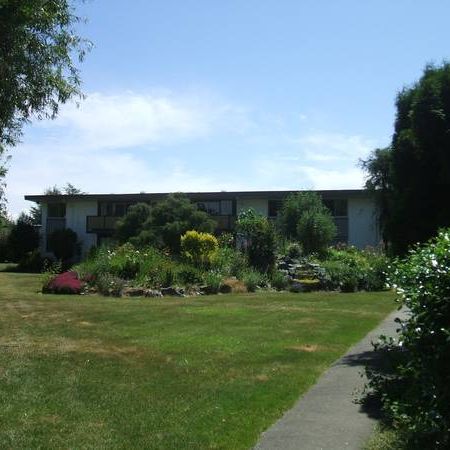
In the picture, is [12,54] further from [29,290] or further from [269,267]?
[269,267]

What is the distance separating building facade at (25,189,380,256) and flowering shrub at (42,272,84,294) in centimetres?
1907

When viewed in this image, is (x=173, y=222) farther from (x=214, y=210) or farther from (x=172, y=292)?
(x=172, y=292)

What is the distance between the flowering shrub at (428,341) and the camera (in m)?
4.89

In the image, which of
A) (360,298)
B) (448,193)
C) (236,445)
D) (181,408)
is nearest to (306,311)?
(360,298)

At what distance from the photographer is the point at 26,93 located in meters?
9.01

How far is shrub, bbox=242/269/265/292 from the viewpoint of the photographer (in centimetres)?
2597

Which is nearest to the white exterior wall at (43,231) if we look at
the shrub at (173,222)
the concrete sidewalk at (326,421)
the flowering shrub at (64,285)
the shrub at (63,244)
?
the shrub at (63,244)

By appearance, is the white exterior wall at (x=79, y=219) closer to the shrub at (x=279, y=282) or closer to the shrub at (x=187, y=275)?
the shrub at (x=187, y=275)

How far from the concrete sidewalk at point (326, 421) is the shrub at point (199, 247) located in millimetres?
19423

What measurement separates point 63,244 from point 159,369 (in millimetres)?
38777

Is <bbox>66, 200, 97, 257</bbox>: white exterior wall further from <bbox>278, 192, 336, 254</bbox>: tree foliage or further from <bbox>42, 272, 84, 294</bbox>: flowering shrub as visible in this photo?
<bbox>42, 272, 84, 294</bbox>: flowering shrub

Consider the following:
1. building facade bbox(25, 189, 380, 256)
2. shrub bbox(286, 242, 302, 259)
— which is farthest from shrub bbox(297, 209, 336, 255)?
building facade bbox(25, 189, 380, 256)

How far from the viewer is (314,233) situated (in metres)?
34.6

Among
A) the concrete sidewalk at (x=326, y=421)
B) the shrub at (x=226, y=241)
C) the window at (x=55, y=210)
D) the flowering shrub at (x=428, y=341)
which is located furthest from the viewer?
the window at (x=55, y=210)
